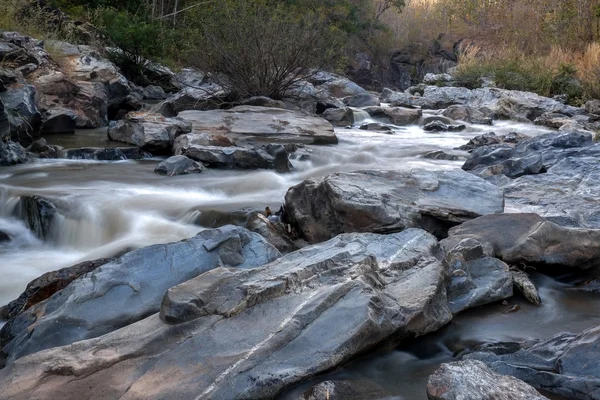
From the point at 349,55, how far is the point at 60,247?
829 inches

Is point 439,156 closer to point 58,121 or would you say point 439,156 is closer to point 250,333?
point 58,121

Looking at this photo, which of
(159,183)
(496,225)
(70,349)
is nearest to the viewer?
(70,349)

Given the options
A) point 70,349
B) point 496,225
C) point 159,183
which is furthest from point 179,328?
point 159,183

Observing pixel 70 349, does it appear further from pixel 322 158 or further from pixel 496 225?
pixel 322 158

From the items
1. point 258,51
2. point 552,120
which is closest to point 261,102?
point 258,51

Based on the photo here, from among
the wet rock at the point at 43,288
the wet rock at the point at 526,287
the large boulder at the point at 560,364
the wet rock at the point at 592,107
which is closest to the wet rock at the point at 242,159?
the wet rock at the point at 43,288

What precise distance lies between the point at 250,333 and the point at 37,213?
3.13 metres

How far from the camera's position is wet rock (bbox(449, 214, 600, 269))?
387 centimetres

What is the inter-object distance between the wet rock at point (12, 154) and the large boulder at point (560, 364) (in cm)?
566

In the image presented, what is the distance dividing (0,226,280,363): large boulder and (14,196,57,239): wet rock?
1842mm

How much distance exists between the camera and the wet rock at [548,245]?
387 centimetres

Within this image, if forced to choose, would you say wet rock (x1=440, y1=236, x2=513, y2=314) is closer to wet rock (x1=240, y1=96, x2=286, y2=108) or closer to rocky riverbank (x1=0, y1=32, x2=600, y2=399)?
rocky riverbank (x1=0, y1=32, x2=600, y2=399)

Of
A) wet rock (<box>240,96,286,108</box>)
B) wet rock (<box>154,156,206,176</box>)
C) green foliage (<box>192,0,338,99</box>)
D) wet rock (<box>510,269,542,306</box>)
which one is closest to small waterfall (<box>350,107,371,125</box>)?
green foliage (<box>192,0,338,99</box>)

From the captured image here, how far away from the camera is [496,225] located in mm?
4242
